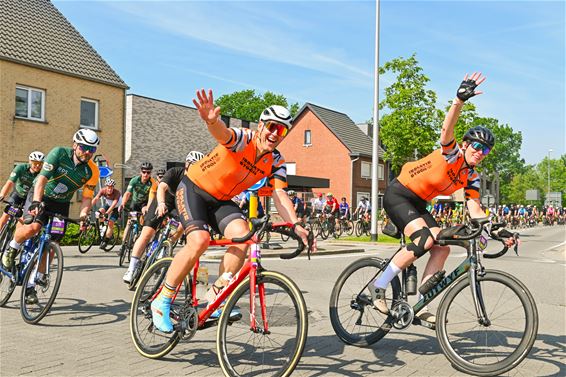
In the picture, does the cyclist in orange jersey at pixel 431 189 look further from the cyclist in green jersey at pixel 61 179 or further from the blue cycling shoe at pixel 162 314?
the cyclist in green jersey at pixel 61 179

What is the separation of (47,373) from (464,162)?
3.83 metres

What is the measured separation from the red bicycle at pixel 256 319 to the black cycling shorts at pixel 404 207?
1.33 m

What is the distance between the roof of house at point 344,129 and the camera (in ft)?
166

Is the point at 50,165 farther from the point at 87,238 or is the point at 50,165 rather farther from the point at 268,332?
the point at 87,238

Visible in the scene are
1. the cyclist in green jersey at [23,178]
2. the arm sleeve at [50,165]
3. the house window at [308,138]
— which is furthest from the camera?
the house window at [308,138]

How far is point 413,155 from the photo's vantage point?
31.7 metres

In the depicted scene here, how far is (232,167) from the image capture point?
14.6 ft

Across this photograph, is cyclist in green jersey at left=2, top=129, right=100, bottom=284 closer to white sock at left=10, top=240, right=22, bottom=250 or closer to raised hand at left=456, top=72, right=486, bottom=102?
white sock at left=10, top=240, right=22, bottom=250

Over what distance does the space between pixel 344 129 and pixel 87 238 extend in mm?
40038

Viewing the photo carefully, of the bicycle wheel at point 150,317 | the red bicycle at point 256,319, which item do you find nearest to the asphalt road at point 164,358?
the bicycle wheel at point 150,317


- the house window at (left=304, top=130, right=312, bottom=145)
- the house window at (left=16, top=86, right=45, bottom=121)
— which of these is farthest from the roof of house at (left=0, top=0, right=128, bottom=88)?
the house window at (left=304, top=130, right=312, bottom=145)

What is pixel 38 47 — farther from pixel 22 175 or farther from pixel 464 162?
pixel 464 162

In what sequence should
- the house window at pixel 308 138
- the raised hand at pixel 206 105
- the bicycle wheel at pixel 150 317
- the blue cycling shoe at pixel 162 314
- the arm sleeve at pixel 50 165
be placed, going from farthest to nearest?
the house window at pixel 308 138 < the arm sleeve at pixel 50 165 < the bicycle wheel at pixel 150 317 < the blue cycling shoe at pixel 162 314 < the raised hand at pixel 206 105

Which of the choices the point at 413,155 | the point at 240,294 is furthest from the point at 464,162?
the point at 413,155
